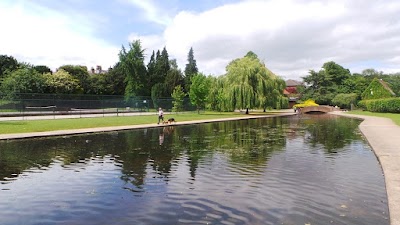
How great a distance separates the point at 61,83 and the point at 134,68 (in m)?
16.6

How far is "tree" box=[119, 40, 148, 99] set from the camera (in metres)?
77.1

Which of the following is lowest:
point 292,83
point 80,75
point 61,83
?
point 61,83

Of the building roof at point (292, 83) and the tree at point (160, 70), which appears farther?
the building roof at point (292, 83)

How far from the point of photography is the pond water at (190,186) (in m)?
6.59

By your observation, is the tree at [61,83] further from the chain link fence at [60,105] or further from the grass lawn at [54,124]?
the grass lawn at [54,124]

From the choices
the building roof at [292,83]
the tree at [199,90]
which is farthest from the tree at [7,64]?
the building roof at [292,83]

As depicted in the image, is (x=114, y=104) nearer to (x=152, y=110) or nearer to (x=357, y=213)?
(x=152, y=110)

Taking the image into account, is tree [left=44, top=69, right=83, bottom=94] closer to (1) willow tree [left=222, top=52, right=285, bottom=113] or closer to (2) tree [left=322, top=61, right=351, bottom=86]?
(1) willow tree [left=222, top=52, right=285, bottom=113]

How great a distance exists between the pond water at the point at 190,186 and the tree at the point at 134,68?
62550 millimetres

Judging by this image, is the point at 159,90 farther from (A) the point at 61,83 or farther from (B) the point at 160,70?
(A) the point at 61,83

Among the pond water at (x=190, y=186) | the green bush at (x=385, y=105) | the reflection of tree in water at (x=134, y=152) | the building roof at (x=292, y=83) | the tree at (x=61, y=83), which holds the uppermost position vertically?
the building roof at (x=292, y=83)

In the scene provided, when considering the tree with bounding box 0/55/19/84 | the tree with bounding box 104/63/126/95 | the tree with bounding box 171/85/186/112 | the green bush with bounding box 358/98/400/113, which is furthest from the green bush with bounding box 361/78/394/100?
the tree with bounding box 0/55/19/84

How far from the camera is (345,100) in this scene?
75688 mm

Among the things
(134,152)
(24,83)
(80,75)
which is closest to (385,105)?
(134,152)
